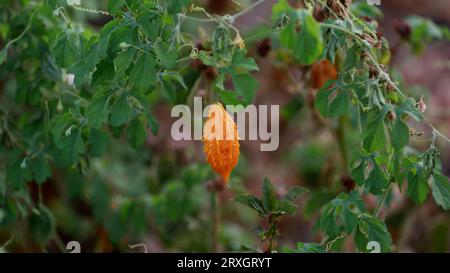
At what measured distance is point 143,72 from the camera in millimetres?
1176

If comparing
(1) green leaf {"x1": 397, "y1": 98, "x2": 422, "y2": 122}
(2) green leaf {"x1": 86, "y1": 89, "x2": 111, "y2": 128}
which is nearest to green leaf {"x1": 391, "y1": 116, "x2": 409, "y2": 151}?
(1) green leaf {"x1": 397, "y1": 98, "x2": 422, "y2": 122}

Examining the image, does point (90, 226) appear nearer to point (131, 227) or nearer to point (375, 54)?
point (131, 227)

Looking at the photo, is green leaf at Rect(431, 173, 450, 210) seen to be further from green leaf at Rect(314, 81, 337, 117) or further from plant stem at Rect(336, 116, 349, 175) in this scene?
plant stem at Rect(336, 116, 349, 175)

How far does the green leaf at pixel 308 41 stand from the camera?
40.4 inches

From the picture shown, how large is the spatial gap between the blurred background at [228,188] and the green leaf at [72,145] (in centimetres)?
32

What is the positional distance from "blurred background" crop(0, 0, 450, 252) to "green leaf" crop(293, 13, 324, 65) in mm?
506

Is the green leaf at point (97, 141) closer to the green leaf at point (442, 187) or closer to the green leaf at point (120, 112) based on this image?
the green leaf at point (120, 112)

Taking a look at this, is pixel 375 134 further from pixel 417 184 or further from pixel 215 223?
pixel 215 223

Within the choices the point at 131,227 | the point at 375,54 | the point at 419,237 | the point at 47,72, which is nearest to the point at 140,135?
the point at 47,72

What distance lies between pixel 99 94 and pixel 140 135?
0.52ft

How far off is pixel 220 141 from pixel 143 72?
16 cm

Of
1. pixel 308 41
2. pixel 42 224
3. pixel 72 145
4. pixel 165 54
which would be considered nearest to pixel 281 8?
pixel 308 41

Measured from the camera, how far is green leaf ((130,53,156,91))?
3.85 ft
